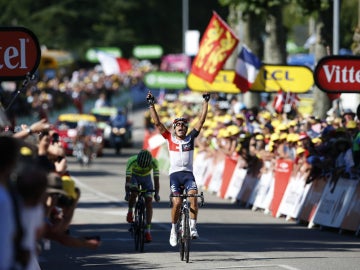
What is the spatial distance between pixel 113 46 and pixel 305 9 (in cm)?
7757

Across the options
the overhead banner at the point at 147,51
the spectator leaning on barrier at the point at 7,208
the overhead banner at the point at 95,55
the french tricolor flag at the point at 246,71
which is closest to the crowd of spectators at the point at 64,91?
the overhead banner at the point at 95,55

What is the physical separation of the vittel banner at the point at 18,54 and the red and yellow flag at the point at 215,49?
13639 millimetres

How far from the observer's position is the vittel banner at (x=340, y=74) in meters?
19.4

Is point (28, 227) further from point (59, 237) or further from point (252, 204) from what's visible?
point (252, 204)

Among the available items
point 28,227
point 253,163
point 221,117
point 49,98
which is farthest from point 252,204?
point 49,98

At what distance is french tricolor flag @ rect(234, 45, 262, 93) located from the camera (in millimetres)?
29375

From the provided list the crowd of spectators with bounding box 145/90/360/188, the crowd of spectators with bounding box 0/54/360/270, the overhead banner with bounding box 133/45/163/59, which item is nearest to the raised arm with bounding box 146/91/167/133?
the crowd of spectators with bounding box 0/54/360/270

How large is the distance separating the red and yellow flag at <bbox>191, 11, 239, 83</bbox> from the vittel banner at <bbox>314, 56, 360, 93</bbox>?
397 inches

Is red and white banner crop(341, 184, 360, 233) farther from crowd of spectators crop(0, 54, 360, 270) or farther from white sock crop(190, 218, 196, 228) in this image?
white sock crop(190, 218, 196, 228)

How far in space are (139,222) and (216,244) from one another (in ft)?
4.23

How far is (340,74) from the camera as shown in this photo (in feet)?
63.9

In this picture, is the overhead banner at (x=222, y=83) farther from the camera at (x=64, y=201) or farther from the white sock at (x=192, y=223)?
the camera at (x=64, y=201)

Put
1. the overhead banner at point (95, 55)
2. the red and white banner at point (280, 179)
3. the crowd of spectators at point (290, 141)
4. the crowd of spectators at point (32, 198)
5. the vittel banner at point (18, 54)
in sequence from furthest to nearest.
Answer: the overhead banner at point (95, 55), the red and white banner at point (280, 179), the crowd of spectators at point (290, 141), the vittel banner at point (18, 54), the crowd of spectators at point (32, 198)

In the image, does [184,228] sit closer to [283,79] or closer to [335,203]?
[335,203]
